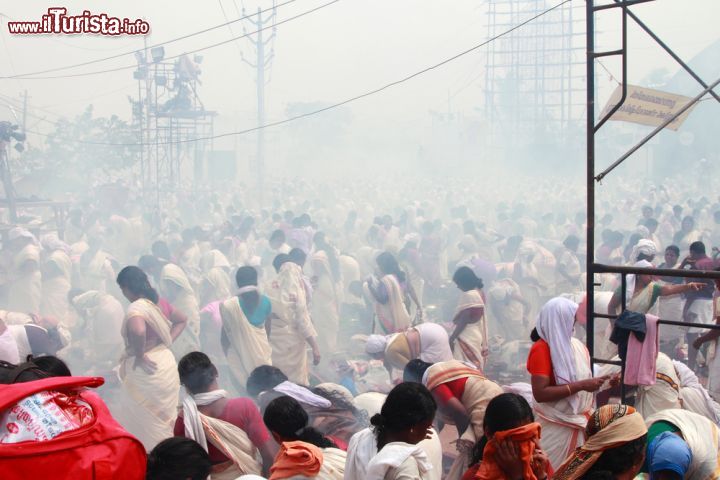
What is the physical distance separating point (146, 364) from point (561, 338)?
3159 mm

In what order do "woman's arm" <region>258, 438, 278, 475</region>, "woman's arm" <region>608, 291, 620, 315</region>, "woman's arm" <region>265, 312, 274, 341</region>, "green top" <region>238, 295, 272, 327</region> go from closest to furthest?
"woman's arm" <region>258, 438, 278, 475</region>
"woman's arm" <region>608, 291, 620, 315</region>
"green top" <region>238, 295, 272, 327</region>
"woman's arm" <region>265, 312, 274, 341</region>

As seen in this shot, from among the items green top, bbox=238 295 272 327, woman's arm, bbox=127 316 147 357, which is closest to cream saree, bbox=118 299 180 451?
woman's arm, bbox=127 316 147 357

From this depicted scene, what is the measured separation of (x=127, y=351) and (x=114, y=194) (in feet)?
50.9

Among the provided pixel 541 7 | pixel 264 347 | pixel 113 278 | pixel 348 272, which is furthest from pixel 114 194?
pixel 541 7

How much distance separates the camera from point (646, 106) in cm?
429

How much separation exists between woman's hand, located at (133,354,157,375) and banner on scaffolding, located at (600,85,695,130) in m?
3.42

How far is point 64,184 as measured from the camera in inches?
914

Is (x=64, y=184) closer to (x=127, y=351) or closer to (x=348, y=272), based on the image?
(x=348, y=272)

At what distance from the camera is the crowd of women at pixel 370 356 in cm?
246

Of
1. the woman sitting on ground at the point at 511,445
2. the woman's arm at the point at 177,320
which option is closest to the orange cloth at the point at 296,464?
the woman sitting on ground at the point at 511,445

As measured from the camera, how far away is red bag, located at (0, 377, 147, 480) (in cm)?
185

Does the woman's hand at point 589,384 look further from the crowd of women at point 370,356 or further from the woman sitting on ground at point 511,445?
the woman sitting on ground at point 511,445

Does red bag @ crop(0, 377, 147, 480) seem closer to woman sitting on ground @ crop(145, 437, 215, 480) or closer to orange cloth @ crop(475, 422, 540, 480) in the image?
woman sitting on ground @ crop(145, 437, 215, 480)

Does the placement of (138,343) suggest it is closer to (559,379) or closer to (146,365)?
(146,365)
